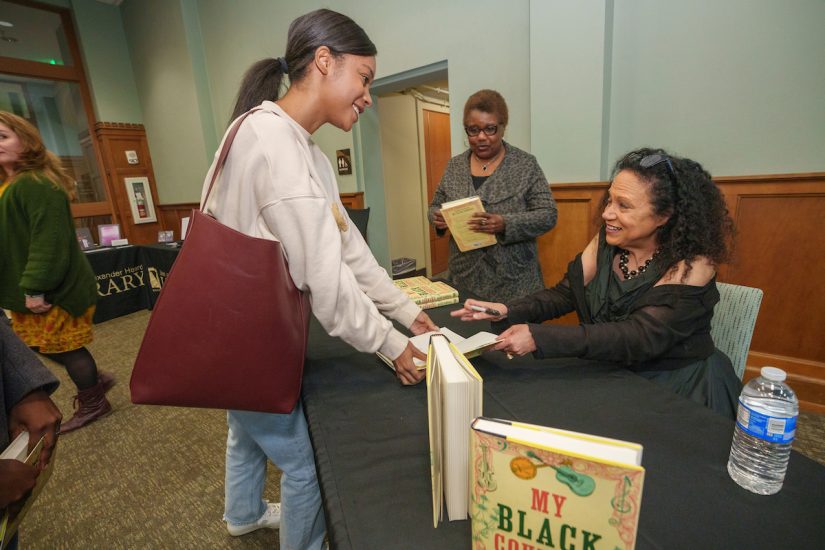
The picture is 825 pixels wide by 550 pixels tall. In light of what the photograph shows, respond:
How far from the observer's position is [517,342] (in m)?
0.98

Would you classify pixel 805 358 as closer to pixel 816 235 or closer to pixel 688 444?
pixel 816 235

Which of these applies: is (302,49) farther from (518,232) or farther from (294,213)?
(518,232)

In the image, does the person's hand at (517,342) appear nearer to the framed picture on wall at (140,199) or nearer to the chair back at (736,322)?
the chair back at (736,322)

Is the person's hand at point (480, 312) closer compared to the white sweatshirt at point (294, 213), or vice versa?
the white sweatshirt at point (294, 213)

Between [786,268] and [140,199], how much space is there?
25.0 feet

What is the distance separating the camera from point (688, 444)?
0.70 meters

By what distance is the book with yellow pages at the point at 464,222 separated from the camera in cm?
177

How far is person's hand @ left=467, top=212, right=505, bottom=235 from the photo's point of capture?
1799mm

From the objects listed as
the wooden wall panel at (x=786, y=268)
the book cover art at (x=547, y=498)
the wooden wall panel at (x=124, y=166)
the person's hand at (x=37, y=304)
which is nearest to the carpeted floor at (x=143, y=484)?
the wooden wall panel at (x=786, y=268)

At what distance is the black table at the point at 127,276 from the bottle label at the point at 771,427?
444 cm

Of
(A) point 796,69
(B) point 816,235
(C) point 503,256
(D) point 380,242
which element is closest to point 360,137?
(D) point 380,242

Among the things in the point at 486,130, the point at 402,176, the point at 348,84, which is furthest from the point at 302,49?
the point at 402,176

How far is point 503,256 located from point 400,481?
143cm

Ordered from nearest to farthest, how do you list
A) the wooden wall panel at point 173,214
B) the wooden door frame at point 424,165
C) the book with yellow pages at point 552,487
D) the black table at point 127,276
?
the book with yellow pages at point 552,487 → the black table at point 127,276 → the wooden door frame at point 424,165 → the wooden wall panel at point 173,214
